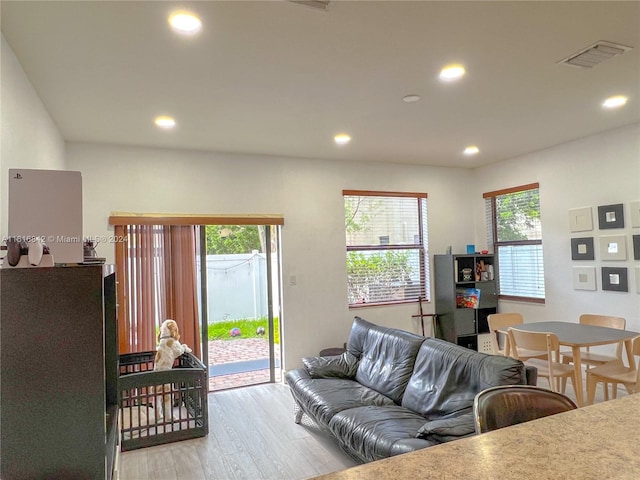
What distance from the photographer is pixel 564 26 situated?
2312 mm

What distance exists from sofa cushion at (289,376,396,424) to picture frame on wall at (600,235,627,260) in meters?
2.99

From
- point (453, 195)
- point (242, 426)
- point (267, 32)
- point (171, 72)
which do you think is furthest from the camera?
point (453, 195)

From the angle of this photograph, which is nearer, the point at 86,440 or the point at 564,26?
the point at 86,440

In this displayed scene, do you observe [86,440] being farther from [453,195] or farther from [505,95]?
[453,195]

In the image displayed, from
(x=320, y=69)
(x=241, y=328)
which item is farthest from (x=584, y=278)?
(x=241, y=328)

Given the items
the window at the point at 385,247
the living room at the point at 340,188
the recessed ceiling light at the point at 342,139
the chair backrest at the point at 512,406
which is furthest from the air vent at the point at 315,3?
the window at the point at 385,247

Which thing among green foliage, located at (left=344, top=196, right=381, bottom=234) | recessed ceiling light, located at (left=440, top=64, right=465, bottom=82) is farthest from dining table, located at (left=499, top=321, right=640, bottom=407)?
green foliage, located at (left=344, top=196, right=381, bottom=234)

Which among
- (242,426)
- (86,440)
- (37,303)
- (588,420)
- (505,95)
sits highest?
(505,95)

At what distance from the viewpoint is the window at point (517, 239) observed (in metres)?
5.35

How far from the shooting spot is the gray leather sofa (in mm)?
2434

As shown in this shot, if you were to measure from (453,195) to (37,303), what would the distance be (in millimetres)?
5549

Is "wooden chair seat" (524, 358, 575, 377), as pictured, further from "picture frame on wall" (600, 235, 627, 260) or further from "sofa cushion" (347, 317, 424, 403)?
"picture frame on wall" (600, 235, 627, 260)

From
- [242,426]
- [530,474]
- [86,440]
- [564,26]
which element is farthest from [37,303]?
[564,26]

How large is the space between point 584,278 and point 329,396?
10.9 feet
